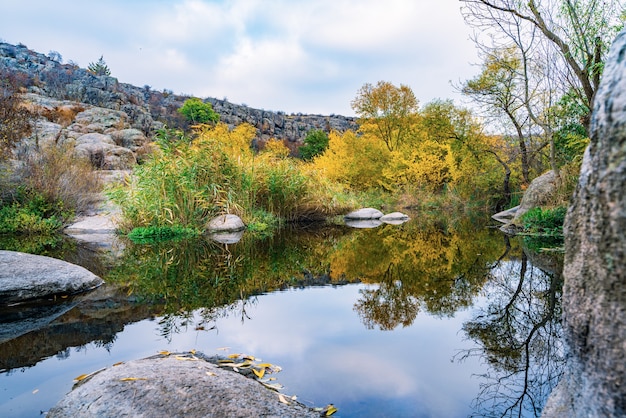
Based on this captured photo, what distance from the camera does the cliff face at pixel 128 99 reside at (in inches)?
1412

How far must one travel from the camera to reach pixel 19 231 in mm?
9836

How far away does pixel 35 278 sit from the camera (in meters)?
4.00

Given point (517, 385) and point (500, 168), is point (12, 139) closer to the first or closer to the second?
point (517, 385)

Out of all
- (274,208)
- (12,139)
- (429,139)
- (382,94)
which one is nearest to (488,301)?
(274,208)

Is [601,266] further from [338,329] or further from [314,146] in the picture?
[314,146]

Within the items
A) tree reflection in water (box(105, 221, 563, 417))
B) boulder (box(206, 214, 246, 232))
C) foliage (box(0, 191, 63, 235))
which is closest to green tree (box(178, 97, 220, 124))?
foliage (box(0, 191, 63, 235))

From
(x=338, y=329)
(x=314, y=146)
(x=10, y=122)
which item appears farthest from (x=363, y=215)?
(x=314, y=146)

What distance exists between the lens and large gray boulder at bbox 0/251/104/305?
3.87 meters

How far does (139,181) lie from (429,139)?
15.2 meters

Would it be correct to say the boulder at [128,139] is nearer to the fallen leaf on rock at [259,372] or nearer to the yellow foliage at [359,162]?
the yellow foliage at [359,162]

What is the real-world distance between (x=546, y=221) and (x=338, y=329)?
7.41m

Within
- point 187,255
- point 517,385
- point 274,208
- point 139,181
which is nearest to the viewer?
point 517,385

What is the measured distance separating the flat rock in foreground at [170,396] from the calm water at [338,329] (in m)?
0.24

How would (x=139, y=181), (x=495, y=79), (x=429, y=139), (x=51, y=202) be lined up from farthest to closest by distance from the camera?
(x=429, y=139), (x=495, y=79), (x=51, y=202), (x=139, y=181)
